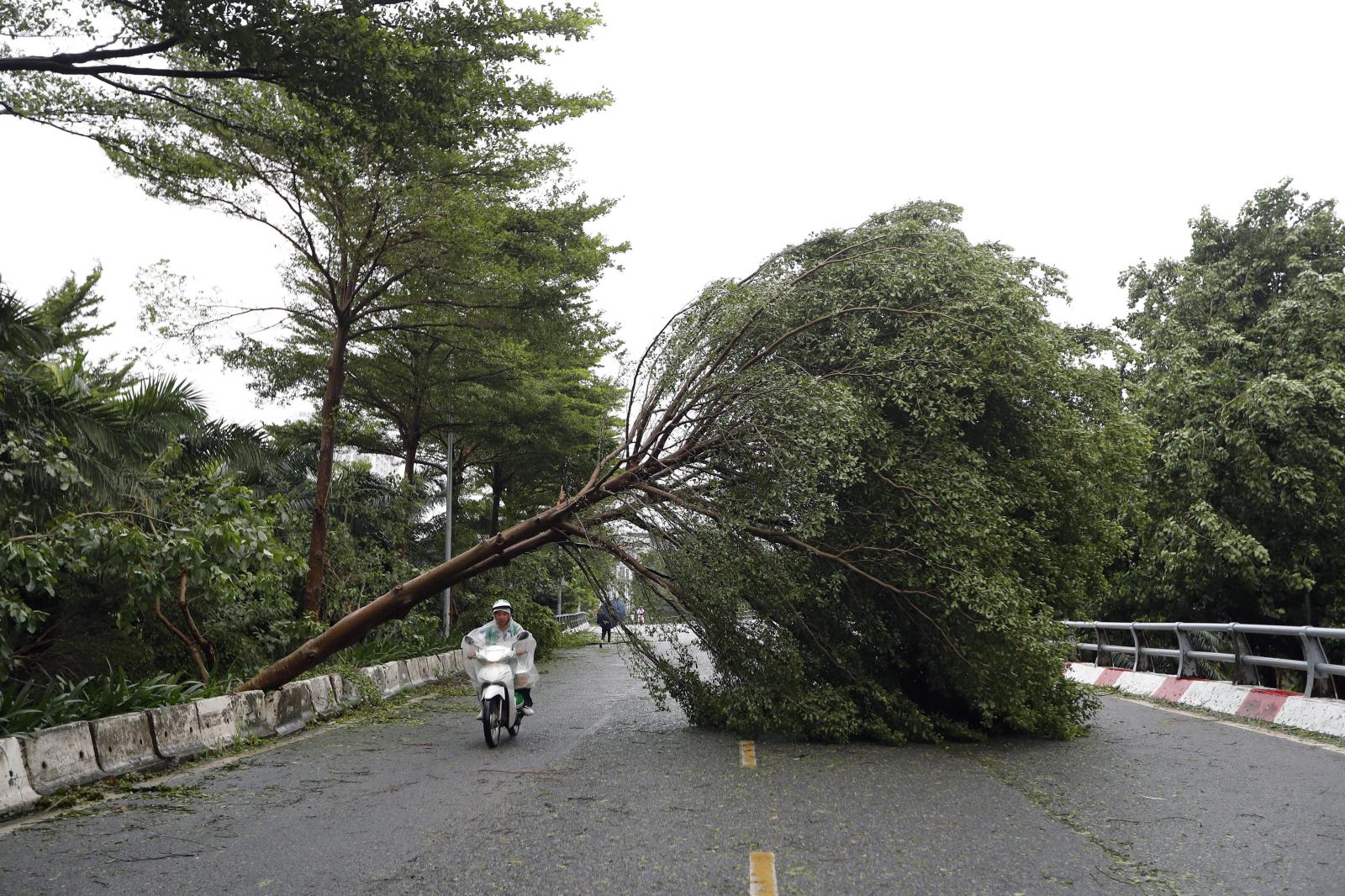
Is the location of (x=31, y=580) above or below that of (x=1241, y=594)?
above

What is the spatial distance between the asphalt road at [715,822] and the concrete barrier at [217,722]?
53cm

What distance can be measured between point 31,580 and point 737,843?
5.99 m

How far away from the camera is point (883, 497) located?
11148mm

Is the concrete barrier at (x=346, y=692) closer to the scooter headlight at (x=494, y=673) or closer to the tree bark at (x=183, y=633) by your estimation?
the tree bark at (x=183, y=633)

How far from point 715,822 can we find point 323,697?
28.5 feet

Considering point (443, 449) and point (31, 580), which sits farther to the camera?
point (443, 449)

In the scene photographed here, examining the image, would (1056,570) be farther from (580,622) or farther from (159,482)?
(580,622)

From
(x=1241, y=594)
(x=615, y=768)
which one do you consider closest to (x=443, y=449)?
(x=1241, y=594)

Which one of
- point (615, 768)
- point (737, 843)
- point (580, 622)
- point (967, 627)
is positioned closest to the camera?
point (737, 843)

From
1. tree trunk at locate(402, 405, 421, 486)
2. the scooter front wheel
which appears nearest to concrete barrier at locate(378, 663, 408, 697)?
the scooter front wheel

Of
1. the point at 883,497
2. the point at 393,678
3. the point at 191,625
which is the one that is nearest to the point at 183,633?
the point at 191,625

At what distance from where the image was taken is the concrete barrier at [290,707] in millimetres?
11984

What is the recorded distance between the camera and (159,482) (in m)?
12.4

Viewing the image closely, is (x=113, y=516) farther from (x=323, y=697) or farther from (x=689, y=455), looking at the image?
(x=689, y=455)
